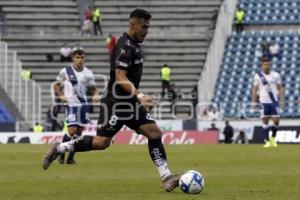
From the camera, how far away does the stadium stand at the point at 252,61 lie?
40.2 meters

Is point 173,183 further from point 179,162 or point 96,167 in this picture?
point 179,162

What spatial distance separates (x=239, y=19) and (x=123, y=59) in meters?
32.8

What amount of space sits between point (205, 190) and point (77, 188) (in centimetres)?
171

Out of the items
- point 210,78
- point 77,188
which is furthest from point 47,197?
point 210,78

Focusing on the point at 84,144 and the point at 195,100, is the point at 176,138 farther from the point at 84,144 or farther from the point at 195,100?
the point at 84,144

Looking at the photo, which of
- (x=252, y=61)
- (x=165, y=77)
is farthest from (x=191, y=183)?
(x=252, y=61)

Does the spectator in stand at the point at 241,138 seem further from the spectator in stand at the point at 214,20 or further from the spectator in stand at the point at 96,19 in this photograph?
the spectator in stand at the point at 96,19

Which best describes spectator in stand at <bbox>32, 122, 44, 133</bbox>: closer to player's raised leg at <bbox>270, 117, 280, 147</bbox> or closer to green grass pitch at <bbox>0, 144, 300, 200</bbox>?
player's raised leg at <bbox>270, 117, 280, 147</bbox>

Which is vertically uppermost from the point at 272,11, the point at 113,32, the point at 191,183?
the point at 272,11

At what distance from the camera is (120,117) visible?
12125mm

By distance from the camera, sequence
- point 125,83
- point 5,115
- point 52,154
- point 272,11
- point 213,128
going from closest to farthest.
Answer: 1. point 125,83
2. point 52,154
3. point 213,128
4. point 5,115
5. point 272,11

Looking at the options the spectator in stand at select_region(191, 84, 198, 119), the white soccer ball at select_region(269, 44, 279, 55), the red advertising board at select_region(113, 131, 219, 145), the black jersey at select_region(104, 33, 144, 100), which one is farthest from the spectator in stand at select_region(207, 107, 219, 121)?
the black jersey at select_region(104, 33, 144, 100)

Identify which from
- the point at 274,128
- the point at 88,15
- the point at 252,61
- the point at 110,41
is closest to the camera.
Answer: the point at 274,128

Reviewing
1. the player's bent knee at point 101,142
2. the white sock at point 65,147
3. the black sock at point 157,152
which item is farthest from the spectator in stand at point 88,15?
the black sock at point 157,152
